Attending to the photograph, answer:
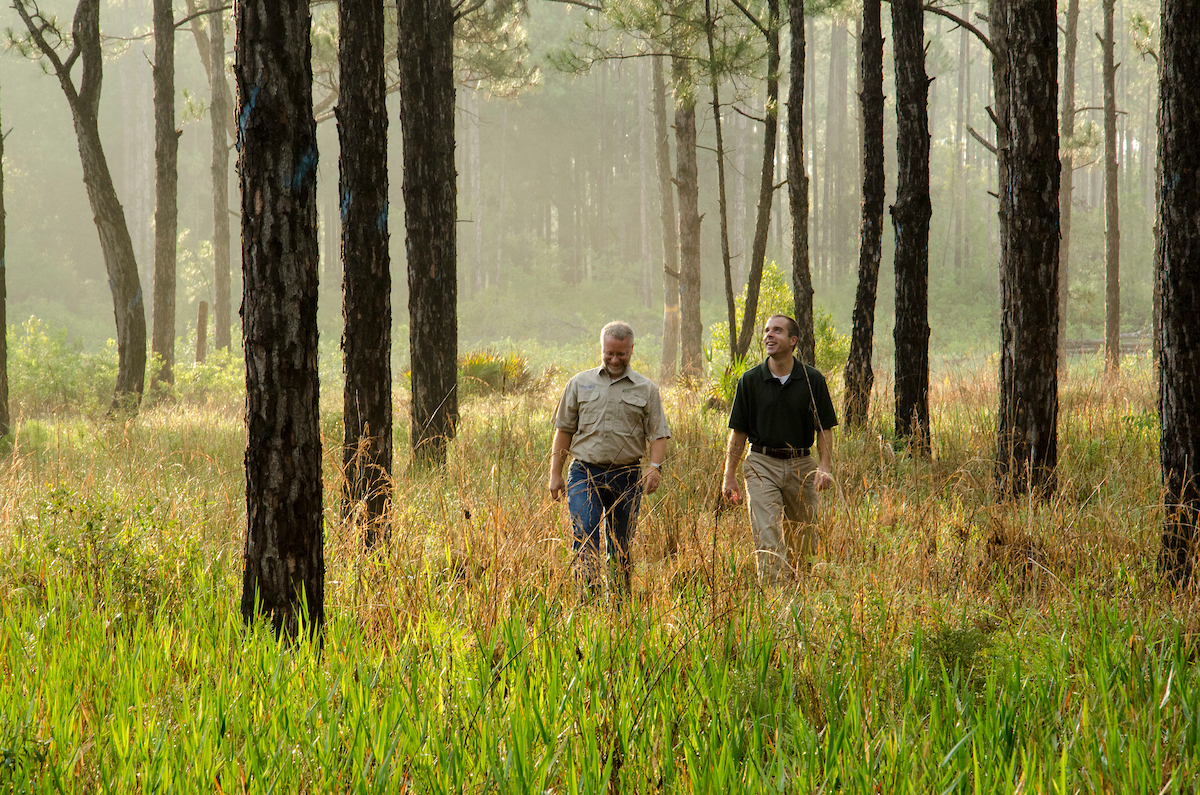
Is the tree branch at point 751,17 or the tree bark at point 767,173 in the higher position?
the tree branch at point 751,17

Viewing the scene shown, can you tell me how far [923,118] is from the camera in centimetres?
895

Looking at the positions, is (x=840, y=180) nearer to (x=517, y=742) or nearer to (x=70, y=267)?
(x=70, y=267)

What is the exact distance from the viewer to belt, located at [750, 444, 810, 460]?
4961 millimetres

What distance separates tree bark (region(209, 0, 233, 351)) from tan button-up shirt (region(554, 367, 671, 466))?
15501 mm

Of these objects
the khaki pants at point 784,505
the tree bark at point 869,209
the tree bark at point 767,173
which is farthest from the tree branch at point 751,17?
the khaki pants at point 784,505

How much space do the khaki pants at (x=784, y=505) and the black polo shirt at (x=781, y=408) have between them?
0.45ft

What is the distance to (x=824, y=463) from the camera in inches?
189

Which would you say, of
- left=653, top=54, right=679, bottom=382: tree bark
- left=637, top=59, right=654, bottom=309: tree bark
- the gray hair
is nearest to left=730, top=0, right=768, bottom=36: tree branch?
the gray hair

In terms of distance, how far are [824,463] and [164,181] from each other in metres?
13.8

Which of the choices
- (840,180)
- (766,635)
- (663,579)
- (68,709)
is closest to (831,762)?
(766,635)

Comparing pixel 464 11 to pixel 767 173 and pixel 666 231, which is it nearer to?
Answer: pixel 767 173

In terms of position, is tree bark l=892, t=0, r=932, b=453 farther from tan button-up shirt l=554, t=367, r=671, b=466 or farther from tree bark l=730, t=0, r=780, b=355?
tan button-up shirt l=554, t=367, r=671, b=466

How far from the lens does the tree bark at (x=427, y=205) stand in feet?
27.3

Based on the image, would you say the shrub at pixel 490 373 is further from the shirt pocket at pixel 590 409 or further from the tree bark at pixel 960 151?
the tree bark at pixel 960 151
